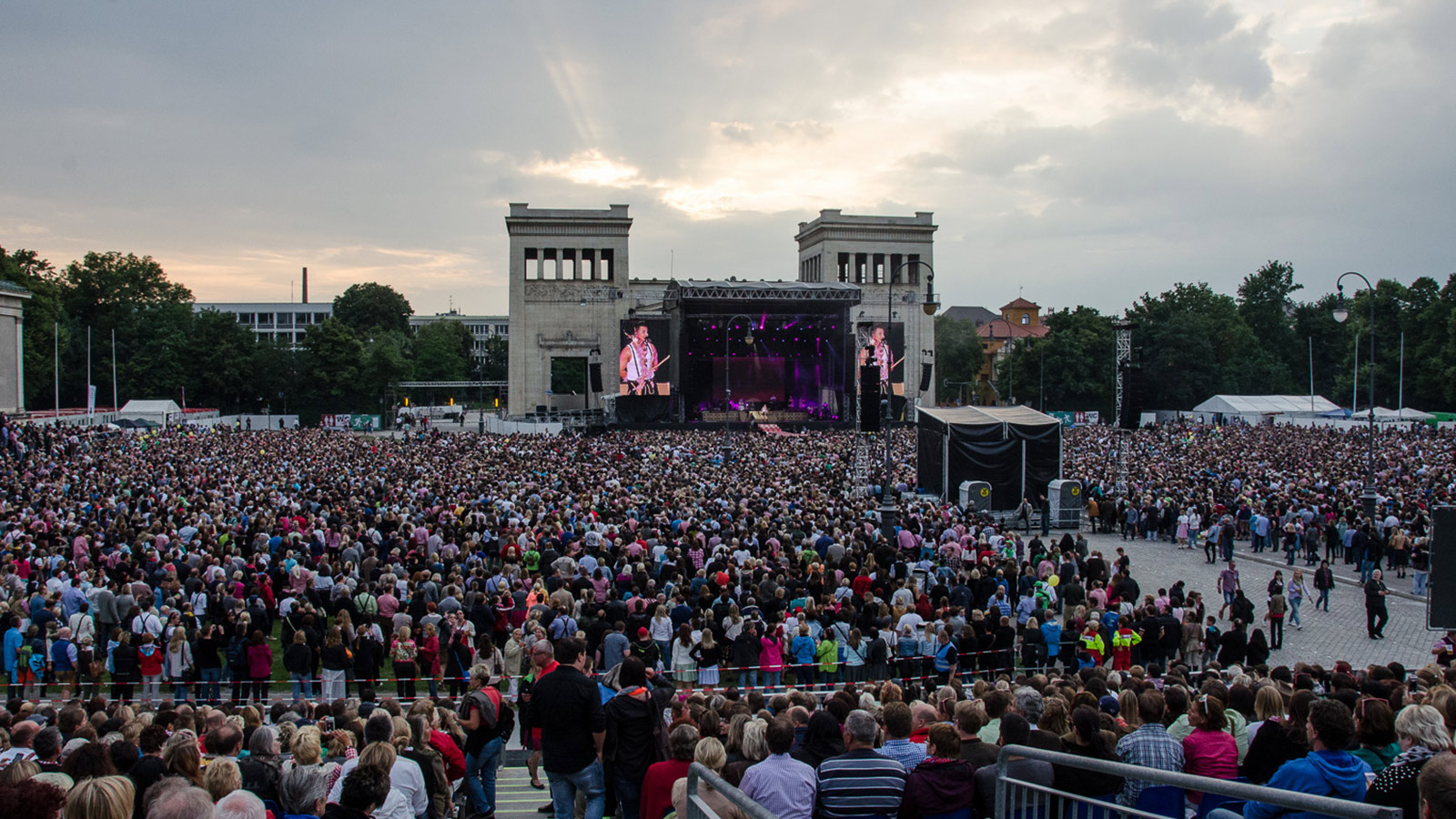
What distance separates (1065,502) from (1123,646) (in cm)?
1408

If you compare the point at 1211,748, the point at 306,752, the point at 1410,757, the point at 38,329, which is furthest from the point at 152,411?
the point at 1410,757

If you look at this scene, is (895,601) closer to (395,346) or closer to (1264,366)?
(1264,366)

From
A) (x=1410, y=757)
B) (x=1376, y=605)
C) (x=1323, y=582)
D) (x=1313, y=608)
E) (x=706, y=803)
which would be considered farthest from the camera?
(x=1313, y=608)

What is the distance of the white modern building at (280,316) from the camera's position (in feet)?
424

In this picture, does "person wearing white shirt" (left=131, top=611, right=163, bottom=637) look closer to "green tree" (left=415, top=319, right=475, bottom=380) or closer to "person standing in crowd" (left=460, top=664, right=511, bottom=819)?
"person standing in crowd" (left=460, top=664, right=511, bottom=819)

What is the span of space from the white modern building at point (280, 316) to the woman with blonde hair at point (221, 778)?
135549 millimetres

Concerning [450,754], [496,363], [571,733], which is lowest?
[450,754]

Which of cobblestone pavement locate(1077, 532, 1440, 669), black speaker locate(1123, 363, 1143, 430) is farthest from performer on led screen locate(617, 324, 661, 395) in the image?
cobblestone pavement locate(1077, 532, 1440, 669)

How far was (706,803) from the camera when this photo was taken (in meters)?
3.88

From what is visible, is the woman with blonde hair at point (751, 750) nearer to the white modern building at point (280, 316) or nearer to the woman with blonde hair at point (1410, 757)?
the woman with blonde hair at point (1410, 757)

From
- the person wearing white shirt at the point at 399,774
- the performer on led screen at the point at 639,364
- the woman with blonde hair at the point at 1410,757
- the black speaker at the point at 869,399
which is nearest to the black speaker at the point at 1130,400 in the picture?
the black speaker at the point at 869,399

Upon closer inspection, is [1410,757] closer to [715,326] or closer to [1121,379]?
[1121,379]

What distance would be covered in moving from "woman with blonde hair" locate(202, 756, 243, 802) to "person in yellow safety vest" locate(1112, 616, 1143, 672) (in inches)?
379

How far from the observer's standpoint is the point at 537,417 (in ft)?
181
